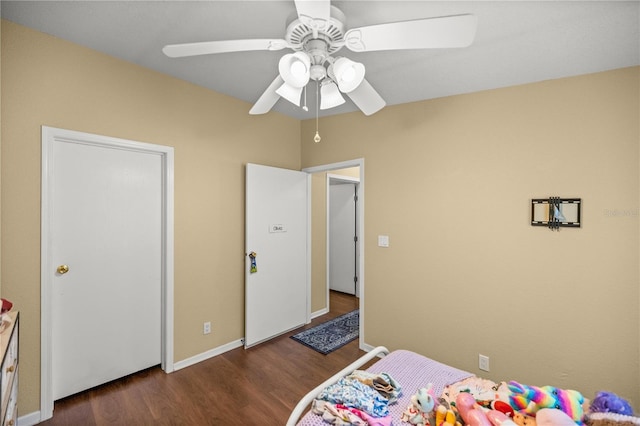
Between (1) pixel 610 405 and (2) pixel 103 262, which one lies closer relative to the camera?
(1) pixel 610 405

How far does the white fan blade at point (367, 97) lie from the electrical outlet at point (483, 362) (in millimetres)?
2176

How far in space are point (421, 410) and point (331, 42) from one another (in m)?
1.75

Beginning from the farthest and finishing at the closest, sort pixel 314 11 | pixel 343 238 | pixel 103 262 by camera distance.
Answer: pixel 343 238, pixel 103 262, pixel 314 11

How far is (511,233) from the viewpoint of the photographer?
2.35 m

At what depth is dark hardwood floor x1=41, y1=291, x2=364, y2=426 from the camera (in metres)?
2.04

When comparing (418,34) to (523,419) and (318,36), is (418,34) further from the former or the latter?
(523,419)

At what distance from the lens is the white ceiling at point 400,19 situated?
1571 millimetres

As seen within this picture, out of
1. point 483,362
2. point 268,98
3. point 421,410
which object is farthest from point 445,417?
point 268,98

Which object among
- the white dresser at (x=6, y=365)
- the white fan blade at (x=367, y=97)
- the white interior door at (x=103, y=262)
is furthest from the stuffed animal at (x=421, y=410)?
the white interior door at (x=103, y=262)

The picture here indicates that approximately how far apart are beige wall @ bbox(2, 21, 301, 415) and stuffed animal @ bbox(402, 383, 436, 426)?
2.09 metres

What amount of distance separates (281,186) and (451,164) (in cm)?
177

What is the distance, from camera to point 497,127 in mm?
2404

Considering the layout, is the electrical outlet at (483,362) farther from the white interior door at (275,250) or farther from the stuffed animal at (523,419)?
the white interior door at (275,250)

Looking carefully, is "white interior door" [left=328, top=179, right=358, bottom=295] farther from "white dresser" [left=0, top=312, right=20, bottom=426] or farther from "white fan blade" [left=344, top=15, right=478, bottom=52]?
"white dresser" [left=0, top=312, right=20, bottom=426]
